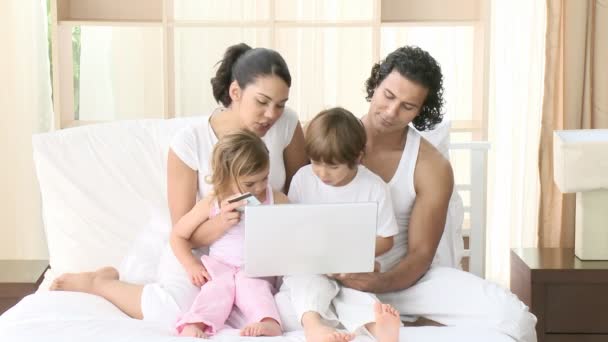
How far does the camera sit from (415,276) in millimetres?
2662

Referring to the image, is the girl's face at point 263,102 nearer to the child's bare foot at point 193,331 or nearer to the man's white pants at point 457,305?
the man's white pants at point 457,305

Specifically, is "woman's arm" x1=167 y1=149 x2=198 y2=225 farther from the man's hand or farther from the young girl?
the man's hand

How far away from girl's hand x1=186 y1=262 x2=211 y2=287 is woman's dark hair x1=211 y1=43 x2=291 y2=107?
51 cm

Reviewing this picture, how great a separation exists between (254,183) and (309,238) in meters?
0.27

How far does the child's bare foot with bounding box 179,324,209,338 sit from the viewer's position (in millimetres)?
2285

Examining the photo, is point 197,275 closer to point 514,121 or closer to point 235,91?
point 235,91

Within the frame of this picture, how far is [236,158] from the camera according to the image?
2482mm

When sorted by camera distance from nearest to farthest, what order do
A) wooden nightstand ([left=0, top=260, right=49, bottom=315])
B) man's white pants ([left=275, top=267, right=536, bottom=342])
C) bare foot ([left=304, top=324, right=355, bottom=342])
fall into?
1. bare foot ([left=304, top=324, right=355, bottom=342])
2. man's white pants ([left=275, top=267, right=536, bottom=342])
3. wooden nightstand ([left=0, top=260, right=49, bottom=315])

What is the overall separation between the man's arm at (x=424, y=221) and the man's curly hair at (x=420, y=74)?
0.10 meters

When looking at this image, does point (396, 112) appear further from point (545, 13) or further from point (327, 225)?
point (545, 13)

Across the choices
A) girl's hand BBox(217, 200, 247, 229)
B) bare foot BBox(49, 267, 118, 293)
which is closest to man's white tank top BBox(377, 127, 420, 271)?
girl's hand BBox(217, 200, 247, 229)

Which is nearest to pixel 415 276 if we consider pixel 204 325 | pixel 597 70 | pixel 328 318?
pixel 328 318

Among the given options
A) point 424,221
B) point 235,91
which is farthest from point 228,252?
point 424,221

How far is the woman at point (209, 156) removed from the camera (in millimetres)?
2523
